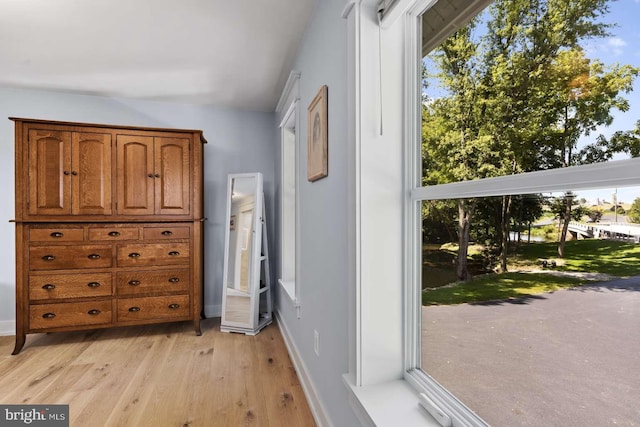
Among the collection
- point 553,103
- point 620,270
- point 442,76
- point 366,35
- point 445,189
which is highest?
point 366,35

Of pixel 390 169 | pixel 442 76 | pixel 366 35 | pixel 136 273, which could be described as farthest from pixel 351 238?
pixel 136 273

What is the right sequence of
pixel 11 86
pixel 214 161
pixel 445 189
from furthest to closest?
pixel 214 161 < pixel 11 86 < pixel 445 189

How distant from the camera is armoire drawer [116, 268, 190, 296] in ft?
8.98

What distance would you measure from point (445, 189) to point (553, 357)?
19.0 inches

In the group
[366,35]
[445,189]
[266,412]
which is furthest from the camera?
[266,412]

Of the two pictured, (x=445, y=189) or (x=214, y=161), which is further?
(x=214, y=161)

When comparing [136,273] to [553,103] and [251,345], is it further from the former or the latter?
[553,103]

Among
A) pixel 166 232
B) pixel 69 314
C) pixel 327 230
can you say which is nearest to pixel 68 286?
pixel 69 314

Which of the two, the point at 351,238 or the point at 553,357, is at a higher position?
the point at 351,238

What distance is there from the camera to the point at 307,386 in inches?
75.8

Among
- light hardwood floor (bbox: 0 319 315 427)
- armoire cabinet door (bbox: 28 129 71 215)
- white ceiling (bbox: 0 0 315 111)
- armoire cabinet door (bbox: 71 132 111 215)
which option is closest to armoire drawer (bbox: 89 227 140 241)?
armoire cabinet door (bbox: 71 132 111 215)

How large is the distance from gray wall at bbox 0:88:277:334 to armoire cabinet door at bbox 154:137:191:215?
0.55m

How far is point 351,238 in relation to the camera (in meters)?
1.14

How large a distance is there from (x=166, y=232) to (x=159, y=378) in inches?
47.8
